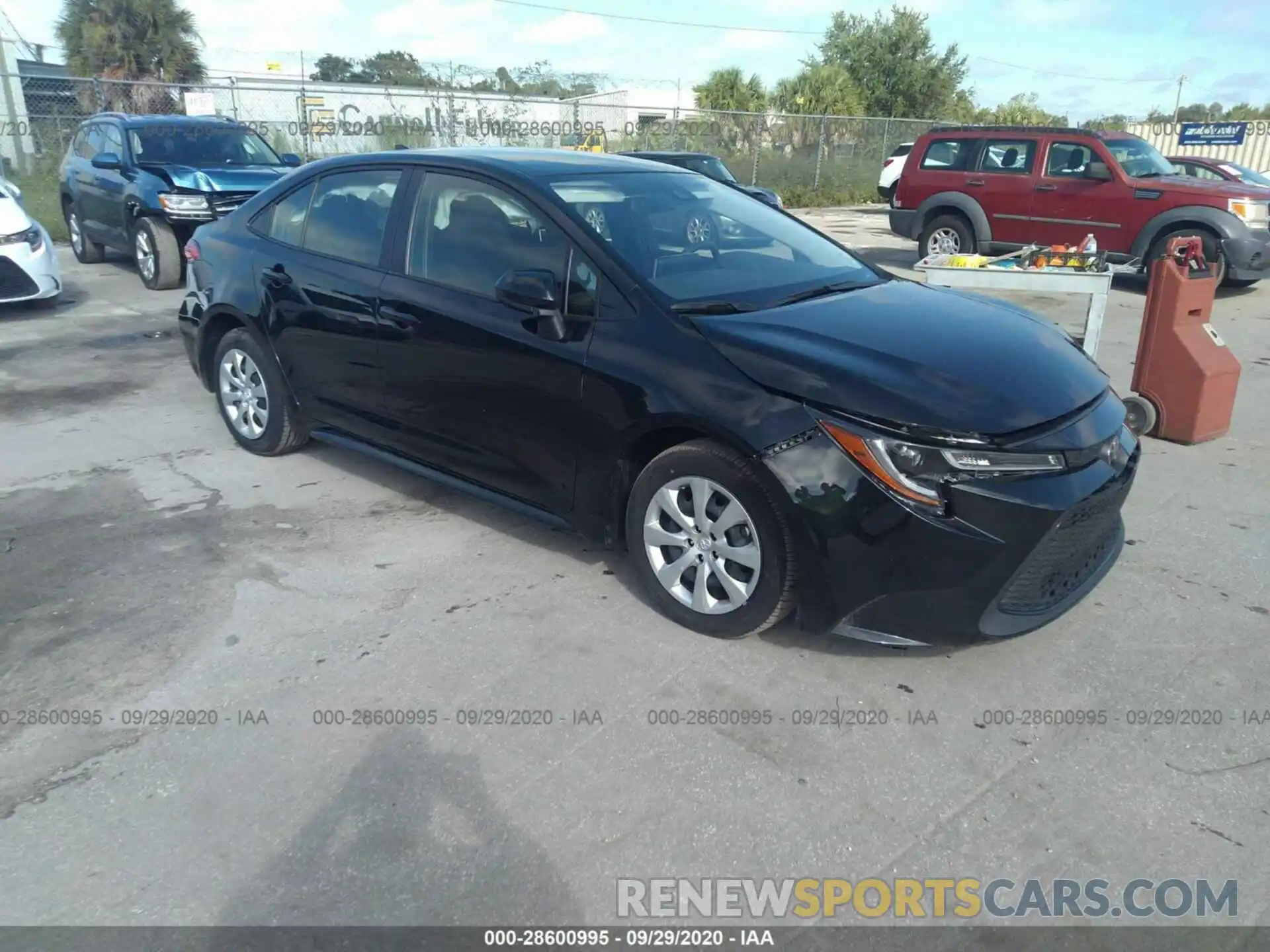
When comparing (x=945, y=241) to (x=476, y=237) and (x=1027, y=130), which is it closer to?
(x=1027, y=130)

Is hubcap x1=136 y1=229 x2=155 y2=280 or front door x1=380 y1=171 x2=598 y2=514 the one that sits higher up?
front door x1=380 y1=171 x2=598 y2=514

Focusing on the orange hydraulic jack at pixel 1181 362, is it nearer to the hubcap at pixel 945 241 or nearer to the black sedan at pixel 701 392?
the black sedan at pixel 701 392

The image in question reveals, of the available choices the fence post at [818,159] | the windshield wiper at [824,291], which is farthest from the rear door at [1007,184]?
the fence post at [818,159]

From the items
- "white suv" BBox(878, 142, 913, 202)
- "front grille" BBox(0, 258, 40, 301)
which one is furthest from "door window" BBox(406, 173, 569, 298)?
"white suv" BBox(878, 142, 913, 202)

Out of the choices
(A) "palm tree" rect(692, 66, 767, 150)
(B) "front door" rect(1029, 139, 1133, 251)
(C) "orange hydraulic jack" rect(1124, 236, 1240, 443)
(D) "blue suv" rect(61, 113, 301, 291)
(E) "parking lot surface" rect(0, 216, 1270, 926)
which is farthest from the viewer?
(A) "palm tree" rect(692, 66, 767, 150)

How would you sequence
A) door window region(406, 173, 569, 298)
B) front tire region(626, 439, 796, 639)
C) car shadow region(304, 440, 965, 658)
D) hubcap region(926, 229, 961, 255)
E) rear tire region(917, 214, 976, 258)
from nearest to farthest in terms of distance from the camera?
front tire region(626, 439, 796, 639) < car shadow region(304, 440, 965, 658) < door window region(406, 173, 569, 298) < rear tire region(917, 214, 976, 258) < hubcap region(926, 229, 961, 255)

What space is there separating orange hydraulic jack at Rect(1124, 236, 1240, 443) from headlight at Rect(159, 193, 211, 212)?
9117 millimetres

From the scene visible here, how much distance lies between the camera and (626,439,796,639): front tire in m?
3.38

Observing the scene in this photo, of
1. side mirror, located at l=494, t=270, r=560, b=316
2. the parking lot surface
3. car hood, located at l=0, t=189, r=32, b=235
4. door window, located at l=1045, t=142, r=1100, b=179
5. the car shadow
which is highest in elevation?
door window, located at l=1045, t=142, r=1100, b=179

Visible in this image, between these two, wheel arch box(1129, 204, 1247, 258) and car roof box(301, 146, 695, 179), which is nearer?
car roof box(301, 146, 695, 179)

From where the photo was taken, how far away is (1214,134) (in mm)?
26828

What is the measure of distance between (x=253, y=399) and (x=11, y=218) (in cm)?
562

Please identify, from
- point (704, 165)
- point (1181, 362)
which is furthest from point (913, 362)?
point (704, 165)

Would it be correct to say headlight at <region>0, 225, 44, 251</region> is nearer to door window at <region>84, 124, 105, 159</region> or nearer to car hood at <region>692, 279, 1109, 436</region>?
door window at <region>84, 124, 105, 159</region>
